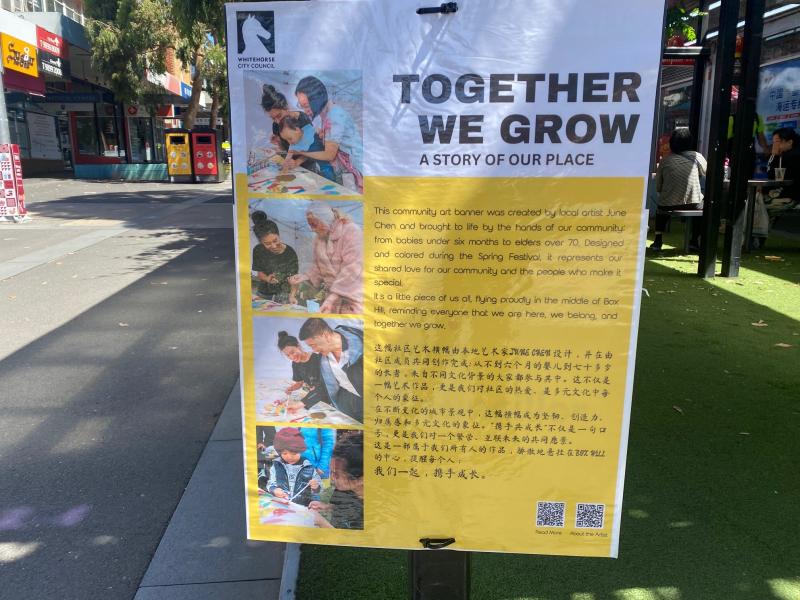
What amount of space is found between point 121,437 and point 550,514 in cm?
315

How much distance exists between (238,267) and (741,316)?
613 cm

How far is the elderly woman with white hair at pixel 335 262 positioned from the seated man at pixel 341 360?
6cm

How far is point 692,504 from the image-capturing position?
10.5ft

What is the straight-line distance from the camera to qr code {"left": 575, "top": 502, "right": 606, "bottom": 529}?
1792mm

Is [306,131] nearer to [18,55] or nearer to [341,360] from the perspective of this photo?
[341,360]

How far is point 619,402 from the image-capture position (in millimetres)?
1725

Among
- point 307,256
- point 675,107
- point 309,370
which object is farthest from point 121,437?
point 675,107

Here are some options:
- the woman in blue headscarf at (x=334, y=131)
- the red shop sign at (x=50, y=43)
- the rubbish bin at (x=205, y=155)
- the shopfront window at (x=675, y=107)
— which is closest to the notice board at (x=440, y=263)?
the woman in blue headscarf at (x=334, y=131)

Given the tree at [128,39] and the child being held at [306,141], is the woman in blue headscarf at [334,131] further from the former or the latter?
the tree at [128,39]

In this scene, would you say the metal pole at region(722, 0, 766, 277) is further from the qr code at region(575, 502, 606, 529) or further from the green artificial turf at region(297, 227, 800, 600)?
the qr code at region(575, 502, 606, 529)

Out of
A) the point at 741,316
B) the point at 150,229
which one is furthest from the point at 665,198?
the point at 150,229

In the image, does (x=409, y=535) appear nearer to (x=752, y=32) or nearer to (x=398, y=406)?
(x=398, y=406)

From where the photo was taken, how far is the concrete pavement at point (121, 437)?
2.86m

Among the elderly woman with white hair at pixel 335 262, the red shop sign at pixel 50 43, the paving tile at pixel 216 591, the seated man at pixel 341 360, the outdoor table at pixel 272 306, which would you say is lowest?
the paving tile at pixel 216 591
